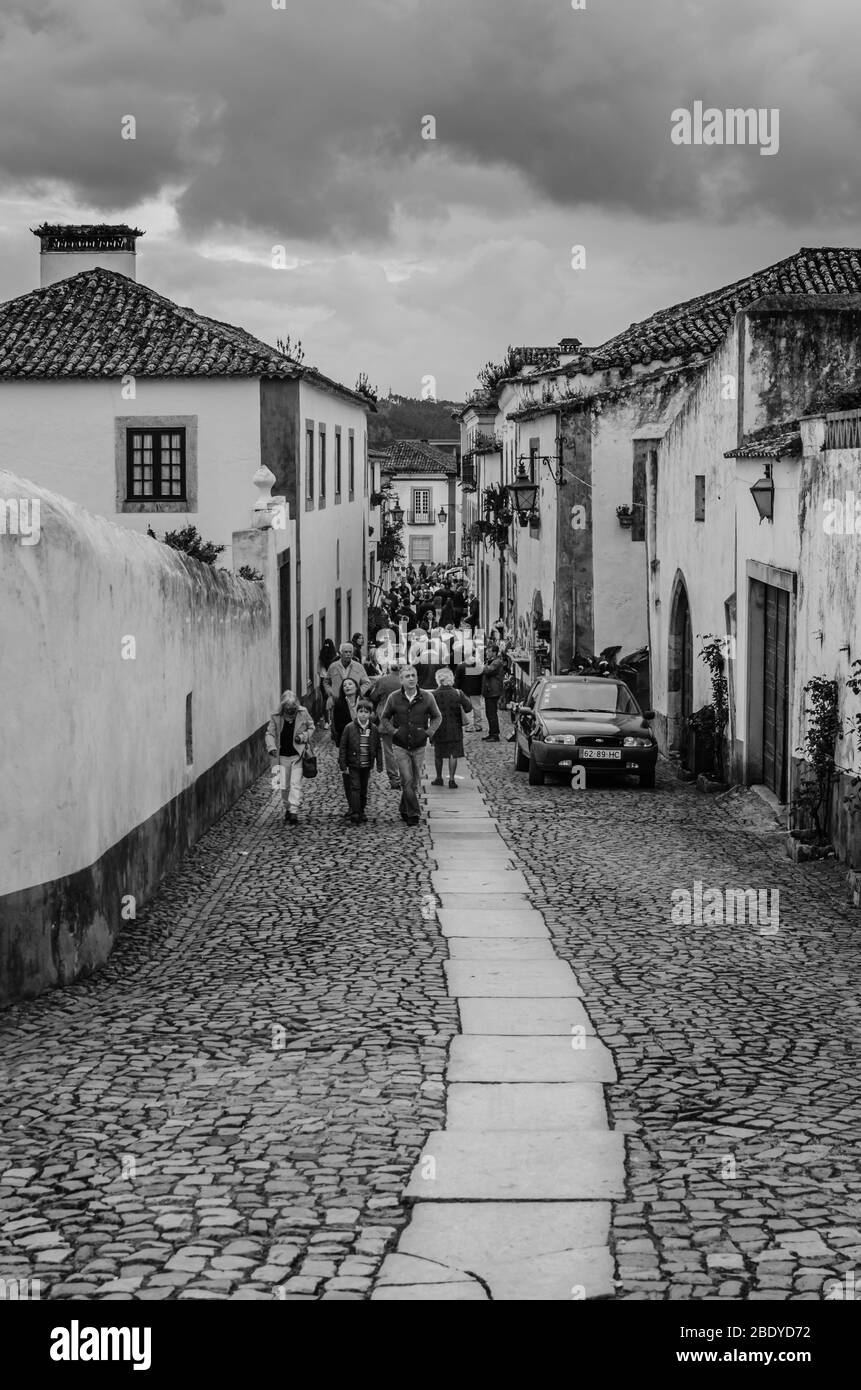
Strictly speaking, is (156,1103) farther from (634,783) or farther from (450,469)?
(450,469)

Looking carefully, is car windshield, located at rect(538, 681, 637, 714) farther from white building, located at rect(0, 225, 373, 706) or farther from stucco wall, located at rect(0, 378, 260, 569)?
stucco wall, located at rect(0, 378, 260, 569)

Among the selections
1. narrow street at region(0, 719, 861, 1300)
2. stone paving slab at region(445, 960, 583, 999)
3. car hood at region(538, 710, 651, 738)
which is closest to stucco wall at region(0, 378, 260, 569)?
car hood at region(538, 710, 651, 738)

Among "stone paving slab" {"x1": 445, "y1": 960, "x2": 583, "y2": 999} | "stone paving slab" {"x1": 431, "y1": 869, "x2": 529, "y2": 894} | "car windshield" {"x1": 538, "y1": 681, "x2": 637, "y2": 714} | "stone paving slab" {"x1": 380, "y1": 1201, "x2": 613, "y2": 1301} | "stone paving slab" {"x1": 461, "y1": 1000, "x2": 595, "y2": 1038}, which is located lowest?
"stone paving slab" {"x1": 431, "y1": 869, "x2": 529, "y2": 894}

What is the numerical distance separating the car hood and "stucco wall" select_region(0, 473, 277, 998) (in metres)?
6.35

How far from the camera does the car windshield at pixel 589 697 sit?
20.5 meters

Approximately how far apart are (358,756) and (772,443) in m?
5.40

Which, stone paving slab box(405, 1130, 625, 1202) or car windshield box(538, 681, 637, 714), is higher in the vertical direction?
car windshield box(538, 681, 637, 714)

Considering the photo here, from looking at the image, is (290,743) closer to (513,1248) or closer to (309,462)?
(513,1248)

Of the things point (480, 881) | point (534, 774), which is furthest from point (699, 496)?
point (480, 881)

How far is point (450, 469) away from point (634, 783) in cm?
7269

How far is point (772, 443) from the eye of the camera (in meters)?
16.4

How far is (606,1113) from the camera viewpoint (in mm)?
6867

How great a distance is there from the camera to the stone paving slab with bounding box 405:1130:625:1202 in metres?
5.90

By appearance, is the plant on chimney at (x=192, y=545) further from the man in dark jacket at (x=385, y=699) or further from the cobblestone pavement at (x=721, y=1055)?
the cobblestone pavement at (x=721, y=1055)
